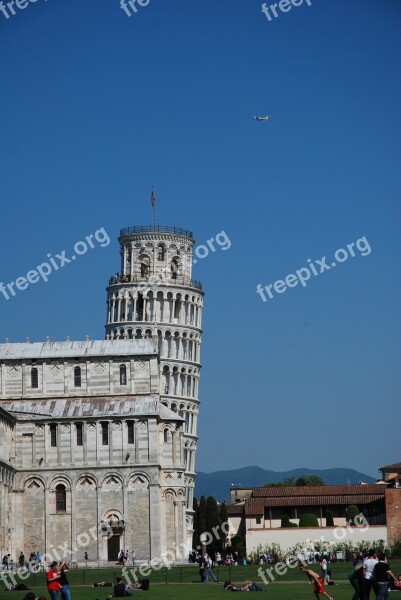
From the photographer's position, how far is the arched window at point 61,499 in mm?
97125

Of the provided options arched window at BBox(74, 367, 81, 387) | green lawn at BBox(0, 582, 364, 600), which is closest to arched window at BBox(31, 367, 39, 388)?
arched window at BBox(74, 367, 81, 387)

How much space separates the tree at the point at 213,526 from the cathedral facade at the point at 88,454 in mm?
32766

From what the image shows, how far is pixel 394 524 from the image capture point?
112 meters

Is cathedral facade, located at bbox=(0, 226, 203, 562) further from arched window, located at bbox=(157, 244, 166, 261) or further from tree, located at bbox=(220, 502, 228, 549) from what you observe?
arched window, located at bbox=(157, 244, 166, 261)

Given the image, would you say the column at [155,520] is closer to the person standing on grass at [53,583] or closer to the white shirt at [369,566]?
the person standing on grass at [53,583]

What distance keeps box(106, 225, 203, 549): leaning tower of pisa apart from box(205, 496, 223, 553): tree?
2.86 metres

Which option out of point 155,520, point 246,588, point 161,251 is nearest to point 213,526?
point 161,251

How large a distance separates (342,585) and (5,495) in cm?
3986

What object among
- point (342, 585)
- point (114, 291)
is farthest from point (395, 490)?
point (342, 585)

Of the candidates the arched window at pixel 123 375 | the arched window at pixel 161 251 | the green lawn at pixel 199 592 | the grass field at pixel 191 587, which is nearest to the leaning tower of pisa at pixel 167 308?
the arched window at pixel 161 251

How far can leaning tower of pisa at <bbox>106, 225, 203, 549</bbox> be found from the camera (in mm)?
143500

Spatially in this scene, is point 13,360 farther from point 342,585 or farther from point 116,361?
point 342,585

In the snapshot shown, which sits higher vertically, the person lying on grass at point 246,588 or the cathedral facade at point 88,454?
the cathedral facade at point 88,454

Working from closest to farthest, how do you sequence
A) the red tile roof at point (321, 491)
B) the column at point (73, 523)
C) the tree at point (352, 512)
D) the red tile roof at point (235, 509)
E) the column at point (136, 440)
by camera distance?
the column at point (73, 523) → the column at point (136, 440) → the tree at point (352, 512) → the red tile roof at point (321, 491) → the red tile roof at point (235, 509)
